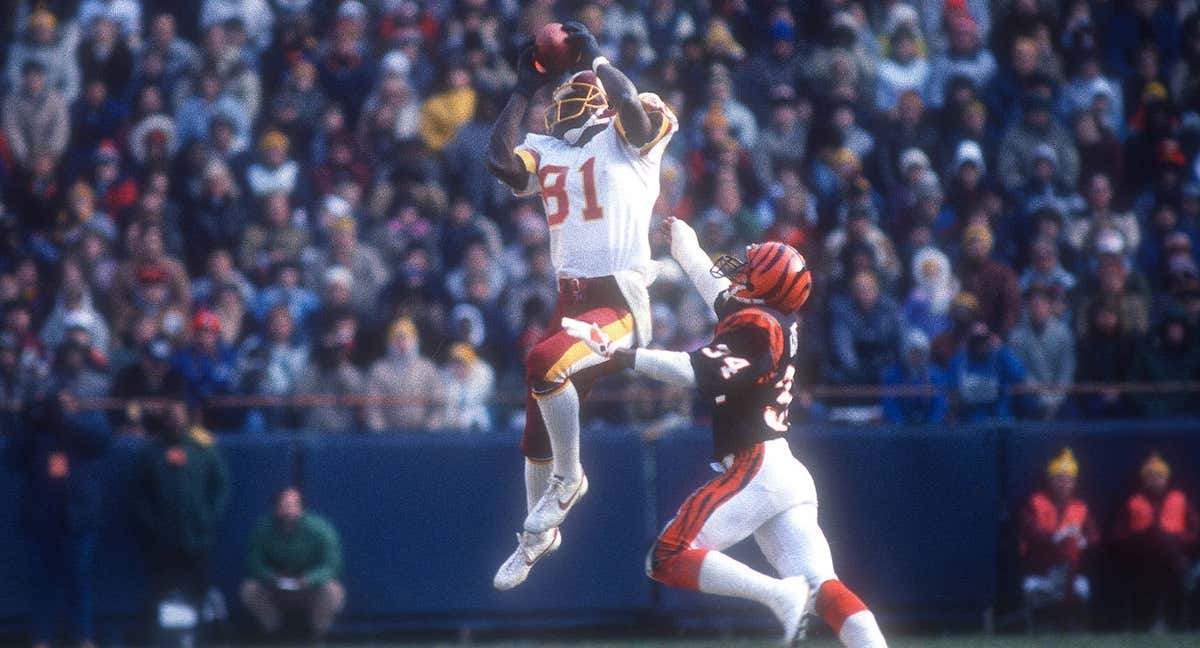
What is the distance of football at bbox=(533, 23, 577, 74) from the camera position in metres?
8.48

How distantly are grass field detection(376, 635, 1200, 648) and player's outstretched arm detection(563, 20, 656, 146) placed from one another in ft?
15.9

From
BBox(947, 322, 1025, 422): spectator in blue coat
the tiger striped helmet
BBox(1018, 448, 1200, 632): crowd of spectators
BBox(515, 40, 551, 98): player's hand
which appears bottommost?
BBox(1018, 448, 1200, 632): crowd of spectators

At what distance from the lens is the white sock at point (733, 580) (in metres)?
8.31

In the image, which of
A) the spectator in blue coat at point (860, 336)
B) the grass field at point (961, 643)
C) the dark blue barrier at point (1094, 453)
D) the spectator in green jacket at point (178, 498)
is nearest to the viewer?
the grass field at point (961, 643)

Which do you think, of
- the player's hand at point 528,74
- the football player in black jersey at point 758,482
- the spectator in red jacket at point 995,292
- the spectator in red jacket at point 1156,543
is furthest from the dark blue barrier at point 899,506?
the player's hand at point 528,74

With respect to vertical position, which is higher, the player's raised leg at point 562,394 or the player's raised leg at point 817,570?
the player's raised leg at point 562,394

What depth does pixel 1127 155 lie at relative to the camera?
1614 cm

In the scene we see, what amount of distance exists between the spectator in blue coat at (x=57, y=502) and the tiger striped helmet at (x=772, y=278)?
594cm

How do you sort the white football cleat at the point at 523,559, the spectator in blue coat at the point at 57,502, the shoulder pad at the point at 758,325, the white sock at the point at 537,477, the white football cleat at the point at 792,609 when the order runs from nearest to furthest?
the white football cleat at the point at 792,609 < the shoulder pad at the point at 758,325 < the white football cleat at the point at 523,559 < the white sock at the point at 537,477 < the spectator in blue coat at the point at 57,502

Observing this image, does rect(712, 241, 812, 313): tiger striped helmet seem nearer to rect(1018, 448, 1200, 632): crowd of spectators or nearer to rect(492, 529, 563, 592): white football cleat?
rect(492, 529, 563, 592): white football cleat

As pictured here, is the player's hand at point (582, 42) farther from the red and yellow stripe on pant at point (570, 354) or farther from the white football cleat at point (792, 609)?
the white football cleat at point (792, 609)

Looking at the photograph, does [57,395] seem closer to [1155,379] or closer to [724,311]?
[724,311]

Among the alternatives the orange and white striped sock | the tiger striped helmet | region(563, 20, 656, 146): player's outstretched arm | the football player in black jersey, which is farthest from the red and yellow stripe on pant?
the orange and white striped sock

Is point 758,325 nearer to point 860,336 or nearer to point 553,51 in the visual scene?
point 553,51
